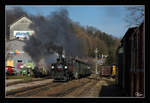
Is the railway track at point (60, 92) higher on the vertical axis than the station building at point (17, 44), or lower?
lower

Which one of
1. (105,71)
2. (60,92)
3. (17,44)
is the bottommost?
(105,71)

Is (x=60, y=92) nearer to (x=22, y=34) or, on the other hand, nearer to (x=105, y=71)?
(x=22, y=34)

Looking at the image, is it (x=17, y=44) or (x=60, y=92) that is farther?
(x=17, y=44)

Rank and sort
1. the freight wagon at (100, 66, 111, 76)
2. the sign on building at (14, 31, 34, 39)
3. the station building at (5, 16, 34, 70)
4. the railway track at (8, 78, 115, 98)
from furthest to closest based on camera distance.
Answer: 1. the freight wagon at (100, 66, 111, 76)
2. the station building at (5, 16, 34, 70)
3. the sign on building at (14, 31, 34, 39)
4. the railway track at (8, 78, 115, 98)

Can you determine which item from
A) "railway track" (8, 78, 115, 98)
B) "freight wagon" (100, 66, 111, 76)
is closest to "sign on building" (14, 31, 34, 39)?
"railway track" (8, 78, 115, 98)

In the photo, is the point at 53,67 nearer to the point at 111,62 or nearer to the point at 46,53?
the point at 46,53

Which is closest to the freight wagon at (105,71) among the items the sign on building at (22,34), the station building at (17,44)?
the station building at (17,44)

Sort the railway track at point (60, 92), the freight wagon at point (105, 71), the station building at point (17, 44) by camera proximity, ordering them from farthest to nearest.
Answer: the freight wagon at point (105, 71), the station building at point (17, 44), the railway track at point (60, 92)

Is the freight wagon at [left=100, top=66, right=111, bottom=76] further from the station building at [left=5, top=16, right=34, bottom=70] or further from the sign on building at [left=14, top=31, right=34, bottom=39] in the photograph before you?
the sign on building at [left=14, top=31, right=34, bottom=39]

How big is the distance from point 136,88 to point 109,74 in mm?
37284

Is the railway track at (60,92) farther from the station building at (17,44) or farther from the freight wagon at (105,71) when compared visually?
the freight wagon at (105,71)

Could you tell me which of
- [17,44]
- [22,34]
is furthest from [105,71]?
[17,44]

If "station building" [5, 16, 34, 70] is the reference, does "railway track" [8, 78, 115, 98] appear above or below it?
below

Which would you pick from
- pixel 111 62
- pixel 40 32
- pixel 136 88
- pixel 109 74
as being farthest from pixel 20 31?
pixel 136 88
